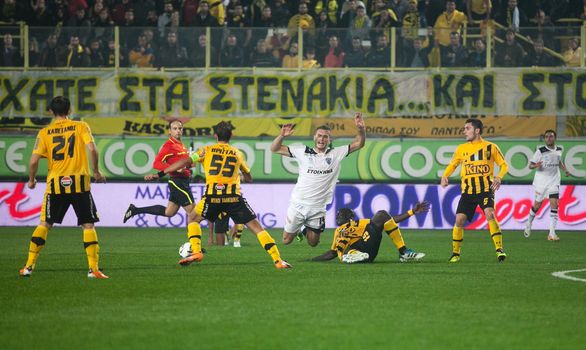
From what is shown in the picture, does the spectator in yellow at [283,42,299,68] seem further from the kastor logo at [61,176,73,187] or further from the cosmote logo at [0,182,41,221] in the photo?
the kastor logo at [61,176,73,187]

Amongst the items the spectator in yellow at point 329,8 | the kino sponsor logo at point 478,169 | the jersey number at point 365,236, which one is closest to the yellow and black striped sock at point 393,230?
the jersey number at point 365,236

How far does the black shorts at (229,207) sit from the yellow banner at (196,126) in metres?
11.6

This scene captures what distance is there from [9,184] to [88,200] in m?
14.0

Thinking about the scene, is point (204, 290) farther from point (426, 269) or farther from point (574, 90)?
point (574, 90)

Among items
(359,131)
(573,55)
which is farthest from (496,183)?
(573,55)

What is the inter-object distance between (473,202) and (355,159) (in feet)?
35.1

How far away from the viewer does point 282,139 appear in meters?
13.9

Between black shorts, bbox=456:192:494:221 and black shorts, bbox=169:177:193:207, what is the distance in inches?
203

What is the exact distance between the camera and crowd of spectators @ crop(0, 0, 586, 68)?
2456 centimetres

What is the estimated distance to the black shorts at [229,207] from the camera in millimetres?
13633

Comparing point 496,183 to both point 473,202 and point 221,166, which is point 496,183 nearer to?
point 473,202

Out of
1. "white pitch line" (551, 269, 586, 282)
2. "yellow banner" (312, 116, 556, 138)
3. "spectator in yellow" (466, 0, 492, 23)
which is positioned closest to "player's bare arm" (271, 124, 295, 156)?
"white pitch line" (551, 269, 586, 282)

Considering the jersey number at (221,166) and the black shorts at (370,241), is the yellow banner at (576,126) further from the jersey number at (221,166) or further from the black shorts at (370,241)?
the jersey number at (221,166)

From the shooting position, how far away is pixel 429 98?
24938 mm
